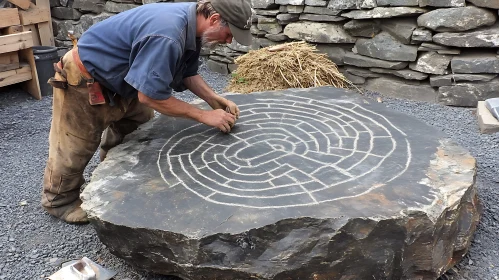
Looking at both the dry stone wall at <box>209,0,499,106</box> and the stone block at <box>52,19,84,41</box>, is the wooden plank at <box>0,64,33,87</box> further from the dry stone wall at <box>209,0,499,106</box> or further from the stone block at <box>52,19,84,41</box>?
the dry stone wall at <box>209,0,499,106</box>

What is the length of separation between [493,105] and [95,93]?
307cm

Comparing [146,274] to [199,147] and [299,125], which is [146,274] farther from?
[299,125]

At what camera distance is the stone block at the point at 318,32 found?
485 cm

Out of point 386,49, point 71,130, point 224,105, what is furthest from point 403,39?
point 71,130

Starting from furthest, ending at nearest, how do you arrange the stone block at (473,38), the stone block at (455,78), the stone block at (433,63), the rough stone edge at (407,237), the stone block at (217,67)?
1. the stone block at (217,67)
2. the stone block at (433,63)
3. the stone block at (455,78)
4. the stone block at (473,38)
5. the rough stone edge at (407,237)

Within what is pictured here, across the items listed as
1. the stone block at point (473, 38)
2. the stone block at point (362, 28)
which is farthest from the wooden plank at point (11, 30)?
the stone block at point (473, 38)

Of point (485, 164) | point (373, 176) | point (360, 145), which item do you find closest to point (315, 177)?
point (373, 176)

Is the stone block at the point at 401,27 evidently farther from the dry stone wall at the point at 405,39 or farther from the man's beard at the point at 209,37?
the man's beard at the point at 209,37

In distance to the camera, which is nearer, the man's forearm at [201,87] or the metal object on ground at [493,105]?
A: the man's forearm at [201,87]

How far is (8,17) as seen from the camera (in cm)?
504

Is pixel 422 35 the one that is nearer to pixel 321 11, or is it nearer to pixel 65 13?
pixel 321 11

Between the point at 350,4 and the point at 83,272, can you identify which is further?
the point at 350,4

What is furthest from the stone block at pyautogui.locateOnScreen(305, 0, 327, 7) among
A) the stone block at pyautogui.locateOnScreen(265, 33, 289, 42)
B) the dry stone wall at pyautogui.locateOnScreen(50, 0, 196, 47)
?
the dry stone wall at pyautogui.locateOnScreen(50, 0, 196, 47)

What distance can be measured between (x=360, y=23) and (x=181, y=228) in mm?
3270
